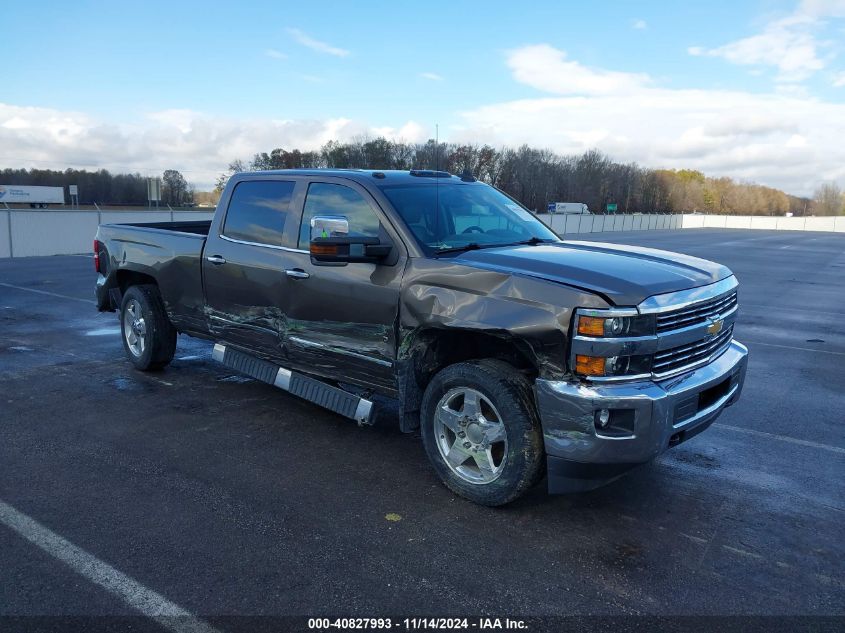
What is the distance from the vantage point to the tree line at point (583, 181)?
58875 mm

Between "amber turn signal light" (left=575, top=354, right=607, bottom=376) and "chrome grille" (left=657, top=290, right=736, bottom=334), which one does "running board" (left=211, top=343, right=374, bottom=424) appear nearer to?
"amber turn signal light" (left=575, top=354, right=607, bottom=376)

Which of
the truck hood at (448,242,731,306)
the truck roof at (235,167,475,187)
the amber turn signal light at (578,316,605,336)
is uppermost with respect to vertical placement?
the truck roof at (235,167,475,187)

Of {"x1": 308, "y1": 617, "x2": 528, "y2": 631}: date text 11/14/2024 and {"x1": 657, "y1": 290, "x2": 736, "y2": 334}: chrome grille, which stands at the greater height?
{"x1": 657, "y1": 290, "x2": 736, "y2": 334}: chrome grille

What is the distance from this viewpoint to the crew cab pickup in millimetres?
3533

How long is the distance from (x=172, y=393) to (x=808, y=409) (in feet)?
19.1

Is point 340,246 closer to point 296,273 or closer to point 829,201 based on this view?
point 296,273

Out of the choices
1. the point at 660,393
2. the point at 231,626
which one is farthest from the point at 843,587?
the point at 231,626

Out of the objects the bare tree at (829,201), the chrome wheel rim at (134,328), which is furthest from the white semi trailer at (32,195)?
the bare tree at (829,201)

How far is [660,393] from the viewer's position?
11.7ft

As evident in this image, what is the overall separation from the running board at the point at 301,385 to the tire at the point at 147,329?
1075 mm

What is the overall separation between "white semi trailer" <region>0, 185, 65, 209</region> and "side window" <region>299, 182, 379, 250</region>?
77228mm

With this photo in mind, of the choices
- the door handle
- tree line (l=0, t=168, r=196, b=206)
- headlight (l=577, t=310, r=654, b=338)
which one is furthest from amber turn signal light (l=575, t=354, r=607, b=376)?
tree line (l=0, t=168, r=196, b=206)

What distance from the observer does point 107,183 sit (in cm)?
7681

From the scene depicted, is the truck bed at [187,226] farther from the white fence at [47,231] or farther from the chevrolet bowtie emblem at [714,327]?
the white fence at [47,231]
